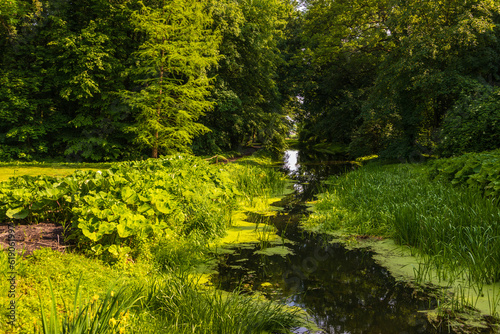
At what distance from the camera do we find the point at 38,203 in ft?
16.1

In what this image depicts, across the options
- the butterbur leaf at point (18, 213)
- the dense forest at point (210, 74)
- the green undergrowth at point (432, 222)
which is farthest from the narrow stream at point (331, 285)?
the dense forest at point (210, 74)

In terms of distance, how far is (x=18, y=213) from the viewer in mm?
4797

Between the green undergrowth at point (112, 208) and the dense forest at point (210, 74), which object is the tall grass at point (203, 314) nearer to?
the green undergrowth at point (112, 208)

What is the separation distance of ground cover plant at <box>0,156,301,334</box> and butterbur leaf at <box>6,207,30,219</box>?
0.02 m

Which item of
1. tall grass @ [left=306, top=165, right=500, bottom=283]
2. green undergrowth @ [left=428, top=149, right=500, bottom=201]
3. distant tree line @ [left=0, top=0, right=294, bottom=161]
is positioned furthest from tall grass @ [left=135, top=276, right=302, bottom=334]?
distant tree line @ [left=0, top=0, right=294, bottom=161]

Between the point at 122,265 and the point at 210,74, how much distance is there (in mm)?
17617

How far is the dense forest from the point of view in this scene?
A: 45.0ft

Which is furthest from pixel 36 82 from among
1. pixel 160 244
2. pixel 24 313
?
pixel 24 313

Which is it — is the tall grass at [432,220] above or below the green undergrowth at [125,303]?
above

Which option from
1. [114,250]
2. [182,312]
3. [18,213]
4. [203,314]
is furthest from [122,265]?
[18,213]

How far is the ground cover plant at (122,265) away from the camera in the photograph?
3.14 m

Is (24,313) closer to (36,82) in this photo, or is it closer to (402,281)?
(402,281)

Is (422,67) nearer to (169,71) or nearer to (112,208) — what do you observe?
(169,71)

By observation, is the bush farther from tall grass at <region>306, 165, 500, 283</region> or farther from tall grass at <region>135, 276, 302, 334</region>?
tall grass at <region>135, 276, 302, 334</region>
